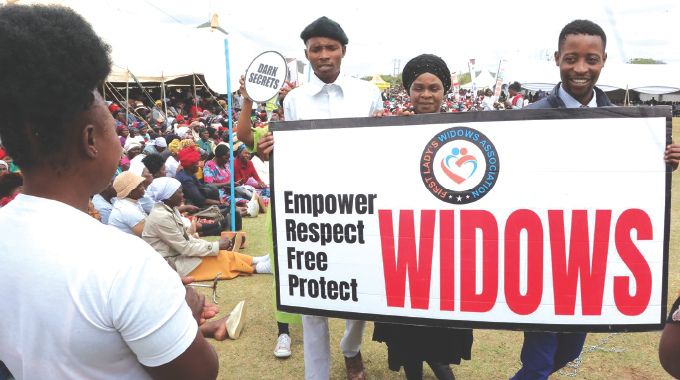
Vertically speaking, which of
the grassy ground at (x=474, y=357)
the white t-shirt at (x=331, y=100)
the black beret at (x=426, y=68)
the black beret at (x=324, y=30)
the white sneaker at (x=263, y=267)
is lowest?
the grassy ground at (x=474, y=357)

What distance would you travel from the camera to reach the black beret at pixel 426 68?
263cm

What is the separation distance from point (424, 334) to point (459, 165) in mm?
953

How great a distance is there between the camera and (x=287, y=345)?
3402mm

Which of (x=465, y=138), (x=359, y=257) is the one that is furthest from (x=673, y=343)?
(x=359, y=257)

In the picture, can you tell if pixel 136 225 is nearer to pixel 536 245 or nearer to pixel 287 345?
pixel 287 345

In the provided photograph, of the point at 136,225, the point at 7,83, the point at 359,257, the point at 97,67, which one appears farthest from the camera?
the point at 136,225

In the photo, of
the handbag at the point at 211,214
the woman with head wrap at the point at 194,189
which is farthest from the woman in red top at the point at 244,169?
the handbag at the point at 211,214

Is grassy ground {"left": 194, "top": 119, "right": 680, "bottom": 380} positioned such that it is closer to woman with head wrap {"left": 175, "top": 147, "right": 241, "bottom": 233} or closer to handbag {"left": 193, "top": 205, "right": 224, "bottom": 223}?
handbag {"left": 193, "top": 205, "right": 224, "bottom": 223}

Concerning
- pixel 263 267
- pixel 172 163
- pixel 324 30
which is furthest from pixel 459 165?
pixel 172 163

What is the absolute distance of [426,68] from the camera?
104 inches

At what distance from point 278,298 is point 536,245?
1.25 meters

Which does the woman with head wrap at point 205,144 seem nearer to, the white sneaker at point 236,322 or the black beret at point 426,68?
the white sneaker at point 236,322

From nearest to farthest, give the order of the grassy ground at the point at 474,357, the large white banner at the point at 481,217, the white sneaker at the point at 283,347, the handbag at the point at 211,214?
the large white banner at the point at 481,217, the grassy ground at the point at 474,357, the white sneaker at the point at 283,347, the handbag at the point at 211,214

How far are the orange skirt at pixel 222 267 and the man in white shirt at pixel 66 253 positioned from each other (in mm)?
4078
